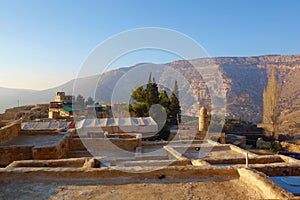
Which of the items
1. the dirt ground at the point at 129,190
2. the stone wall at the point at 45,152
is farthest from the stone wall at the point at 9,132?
the dirt ground at the point at 129,190

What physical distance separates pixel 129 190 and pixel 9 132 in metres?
8.17

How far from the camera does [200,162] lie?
239 inches

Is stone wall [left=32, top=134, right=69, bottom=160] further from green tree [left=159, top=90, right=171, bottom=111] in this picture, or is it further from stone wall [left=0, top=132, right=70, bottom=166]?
green tree [left=159, top=90, right=171, bottom=111]

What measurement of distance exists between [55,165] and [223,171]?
3960 mm

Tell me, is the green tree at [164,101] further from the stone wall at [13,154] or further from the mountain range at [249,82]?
the stone wall at [13,154]

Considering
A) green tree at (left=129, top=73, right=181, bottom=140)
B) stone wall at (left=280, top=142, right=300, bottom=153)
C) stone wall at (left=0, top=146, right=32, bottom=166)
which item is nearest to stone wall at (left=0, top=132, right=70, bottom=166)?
stone wall at (left=0, top=146, right=32, bottom=166)

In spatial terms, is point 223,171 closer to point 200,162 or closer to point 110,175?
point 200,162

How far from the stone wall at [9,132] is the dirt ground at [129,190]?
5508 millimetres

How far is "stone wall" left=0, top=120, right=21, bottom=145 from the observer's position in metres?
9.45

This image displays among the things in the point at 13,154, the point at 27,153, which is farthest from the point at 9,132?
the point at 27,153

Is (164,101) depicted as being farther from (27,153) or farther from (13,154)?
(13,154)

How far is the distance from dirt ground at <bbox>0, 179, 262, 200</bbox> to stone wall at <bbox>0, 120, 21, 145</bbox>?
5508 millimetres

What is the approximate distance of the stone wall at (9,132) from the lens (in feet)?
31.0

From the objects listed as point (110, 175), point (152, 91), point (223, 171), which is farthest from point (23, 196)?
point (152, 91)
